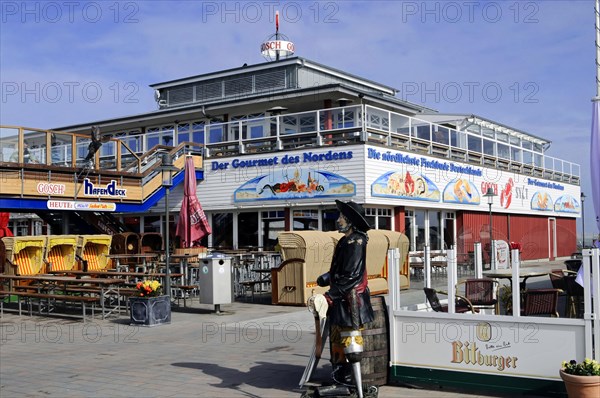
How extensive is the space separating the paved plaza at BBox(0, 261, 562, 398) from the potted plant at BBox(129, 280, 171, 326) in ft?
0.70

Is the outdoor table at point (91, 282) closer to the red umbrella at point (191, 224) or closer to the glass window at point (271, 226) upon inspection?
the red umbrella at point (191, 224)

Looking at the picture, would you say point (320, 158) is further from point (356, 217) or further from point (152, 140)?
point (356, 217)

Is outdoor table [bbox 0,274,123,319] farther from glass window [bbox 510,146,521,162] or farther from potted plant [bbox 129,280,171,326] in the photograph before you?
glass window [bbox 510,146,521,162]

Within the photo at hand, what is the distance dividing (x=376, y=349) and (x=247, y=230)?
17774mm

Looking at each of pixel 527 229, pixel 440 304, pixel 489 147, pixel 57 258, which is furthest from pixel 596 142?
pixel 527 229

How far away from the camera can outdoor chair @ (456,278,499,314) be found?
387 inches

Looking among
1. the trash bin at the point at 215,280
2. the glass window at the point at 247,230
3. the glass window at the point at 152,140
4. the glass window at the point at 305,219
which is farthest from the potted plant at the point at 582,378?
the glass window at the point at 152,140

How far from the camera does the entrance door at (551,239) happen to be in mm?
36041

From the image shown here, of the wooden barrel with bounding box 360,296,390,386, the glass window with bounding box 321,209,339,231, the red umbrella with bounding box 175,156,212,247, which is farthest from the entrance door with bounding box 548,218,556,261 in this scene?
the wooden barrel with bounding box 360,296,390,386

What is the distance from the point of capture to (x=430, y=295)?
8258mm

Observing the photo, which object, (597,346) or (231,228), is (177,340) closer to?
(597,346)

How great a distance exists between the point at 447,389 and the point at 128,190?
18069mm

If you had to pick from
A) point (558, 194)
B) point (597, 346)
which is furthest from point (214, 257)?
point (558, 194)

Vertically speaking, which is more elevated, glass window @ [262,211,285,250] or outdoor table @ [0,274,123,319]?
glass window @ [262,211,285,250]
